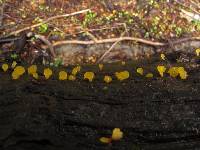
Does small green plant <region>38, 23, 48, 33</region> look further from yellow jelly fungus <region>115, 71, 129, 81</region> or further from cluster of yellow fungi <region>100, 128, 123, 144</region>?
cluster of yellow fungi <region>100, 128, 123, 144</region>

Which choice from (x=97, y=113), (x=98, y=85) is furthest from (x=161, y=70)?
(x=97, y=113)

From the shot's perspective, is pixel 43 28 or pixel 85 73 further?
pixel 43 28

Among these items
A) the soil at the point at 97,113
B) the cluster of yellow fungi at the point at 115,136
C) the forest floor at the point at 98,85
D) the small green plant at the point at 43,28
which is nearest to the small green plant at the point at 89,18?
the forest floor at the point at 98,85

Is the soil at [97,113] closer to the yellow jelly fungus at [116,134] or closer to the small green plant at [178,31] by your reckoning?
the yellow jelly fungus at [116,134]

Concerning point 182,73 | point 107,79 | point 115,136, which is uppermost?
point 182,73

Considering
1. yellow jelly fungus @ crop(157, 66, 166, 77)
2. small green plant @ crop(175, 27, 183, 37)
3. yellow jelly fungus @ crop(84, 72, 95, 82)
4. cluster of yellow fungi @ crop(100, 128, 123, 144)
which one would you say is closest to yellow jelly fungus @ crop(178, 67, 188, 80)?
yellow jelly fungus @ crop(157, 66, 166, 77)

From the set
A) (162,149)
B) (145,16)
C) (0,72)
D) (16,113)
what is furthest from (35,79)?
(145,16)

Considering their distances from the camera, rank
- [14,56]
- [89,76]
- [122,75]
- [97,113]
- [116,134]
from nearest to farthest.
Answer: [116,134]
[97,113]
[89,76]
[122,75]
[14,56]

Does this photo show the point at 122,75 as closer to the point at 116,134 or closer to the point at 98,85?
the point at 98,85

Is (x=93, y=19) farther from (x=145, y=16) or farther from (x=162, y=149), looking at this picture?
(x=162, y=149)

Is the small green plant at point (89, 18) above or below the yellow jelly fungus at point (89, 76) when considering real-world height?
above
